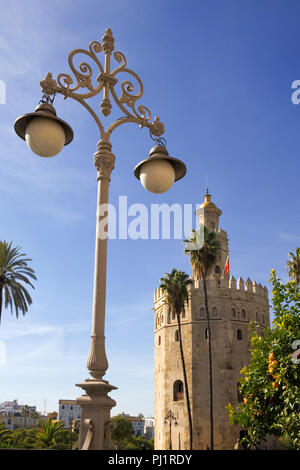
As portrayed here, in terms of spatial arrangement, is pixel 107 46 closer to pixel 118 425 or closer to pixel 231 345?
pixel 231 345

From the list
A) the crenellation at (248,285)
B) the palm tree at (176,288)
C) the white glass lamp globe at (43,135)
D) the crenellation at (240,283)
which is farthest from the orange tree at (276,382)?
the crenellation at (248,285)

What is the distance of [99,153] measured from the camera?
609 centimetres

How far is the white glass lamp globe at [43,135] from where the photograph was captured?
5.39 m

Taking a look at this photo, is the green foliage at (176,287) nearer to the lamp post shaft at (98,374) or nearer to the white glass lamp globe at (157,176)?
the white glass lamp globe at (157,176)

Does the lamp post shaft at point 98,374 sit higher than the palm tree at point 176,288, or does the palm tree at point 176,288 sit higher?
the palm tree at point 176,288

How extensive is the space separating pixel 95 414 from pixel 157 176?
121 inches

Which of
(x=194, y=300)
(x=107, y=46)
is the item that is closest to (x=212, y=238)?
(x=194, y=300)

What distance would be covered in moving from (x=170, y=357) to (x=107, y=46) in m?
42.7

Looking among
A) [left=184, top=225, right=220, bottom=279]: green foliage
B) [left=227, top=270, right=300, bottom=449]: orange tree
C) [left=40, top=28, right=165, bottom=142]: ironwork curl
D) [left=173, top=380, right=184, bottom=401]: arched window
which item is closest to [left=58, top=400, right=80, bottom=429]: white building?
[left=173, top=380, right=184, bottom=401]: arched window

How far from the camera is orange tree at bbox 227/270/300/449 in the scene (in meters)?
9.05

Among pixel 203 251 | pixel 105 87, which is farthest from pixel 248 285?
pixel 105 87

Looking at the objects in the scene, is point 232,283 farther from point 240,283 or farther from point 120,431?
point 120,431

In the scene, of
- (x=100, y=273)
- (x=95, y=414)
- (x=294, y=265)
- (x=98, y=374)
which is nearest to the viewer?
(x=95, y=414)

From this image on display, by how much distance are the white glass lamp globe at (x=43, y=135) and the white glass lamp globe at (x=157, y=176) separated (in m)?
1.21
